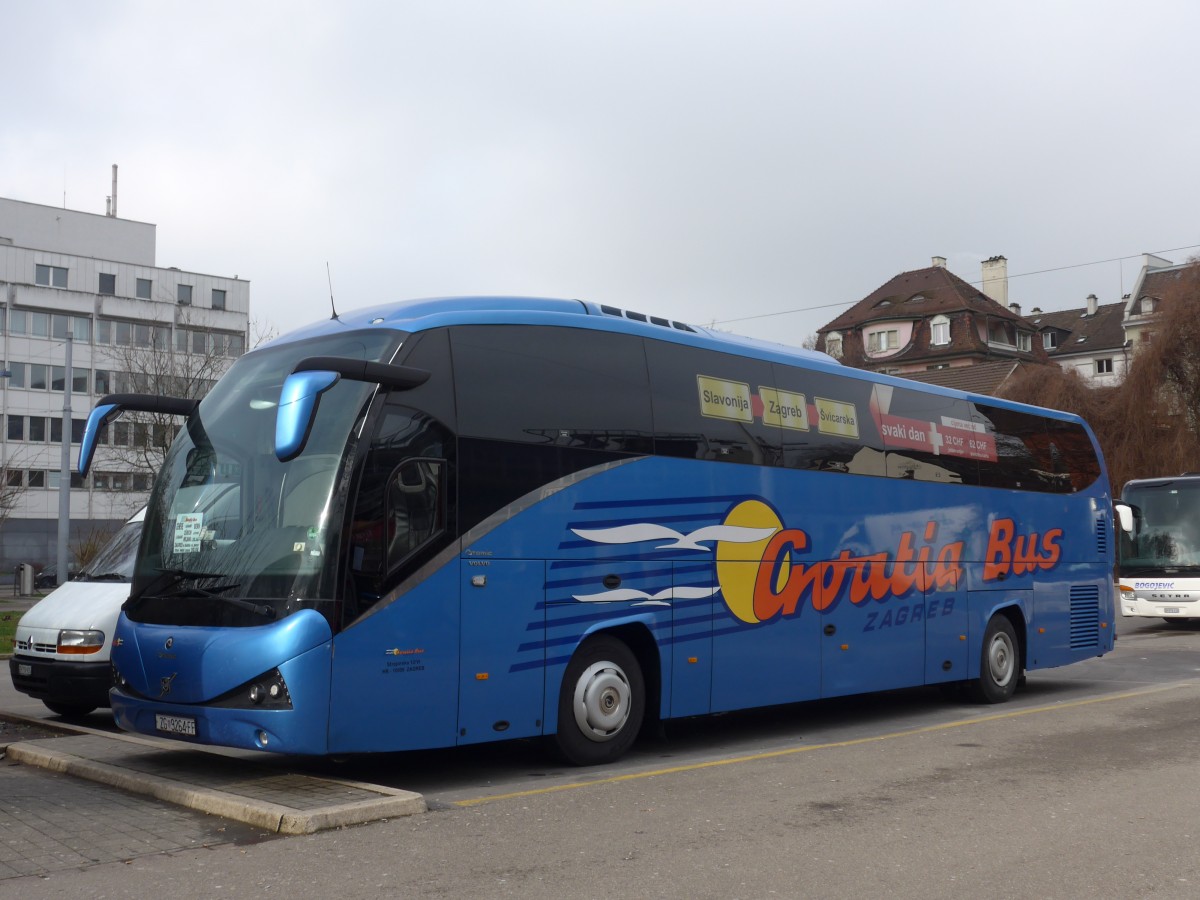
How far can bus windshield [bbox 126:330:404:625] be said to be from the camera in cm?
846

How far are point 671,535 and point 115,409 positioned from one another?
4.68 meters

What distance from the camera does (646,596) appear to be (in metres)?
10.6

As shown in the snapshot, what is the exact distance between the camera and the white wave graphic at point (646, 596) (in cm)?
1017

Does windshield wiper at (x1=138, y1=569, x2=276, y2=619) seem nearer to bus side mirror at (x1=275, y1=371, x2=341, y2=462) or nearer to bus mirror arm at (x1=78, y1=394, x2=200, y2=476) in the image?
bus mirror arm at (x1=78, y1=394, x2=200, y2=476)

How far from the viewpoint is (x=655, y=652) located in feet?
35.1

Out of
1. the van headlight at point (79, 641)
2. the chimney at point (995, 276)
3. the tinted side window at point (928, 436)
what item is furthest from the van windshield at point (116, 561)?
the chimney at point (995, 276)

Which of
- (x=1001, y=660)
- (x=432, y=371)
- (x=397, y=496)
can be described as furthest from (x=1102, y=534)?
(x=397, y=496)

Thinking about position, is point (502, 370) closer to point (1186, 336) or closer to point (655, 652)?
point (655, 652)

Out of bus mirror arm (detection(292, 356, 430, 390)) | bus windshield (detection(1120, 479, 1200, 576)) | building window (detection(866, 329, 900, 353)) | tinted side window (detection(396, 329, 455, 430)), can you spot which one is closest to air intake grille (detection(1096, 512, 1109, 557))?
bus windshield (detection(1120, 479, 1200, 576))

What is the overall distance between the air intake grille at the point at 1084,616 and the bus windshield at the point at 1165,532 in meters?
10.9

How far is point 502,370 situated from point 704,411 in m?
2.39

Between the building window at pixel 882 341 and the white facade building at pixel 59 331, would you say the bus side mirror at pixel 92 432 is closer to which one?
the white facade building at pixel 59 331

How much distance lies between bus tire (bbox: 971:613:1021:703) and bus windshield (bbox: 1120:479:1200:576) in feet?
42.1

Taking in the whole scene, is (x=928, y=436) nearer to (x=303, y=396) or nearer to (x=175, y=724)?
(x=303, y=396)
